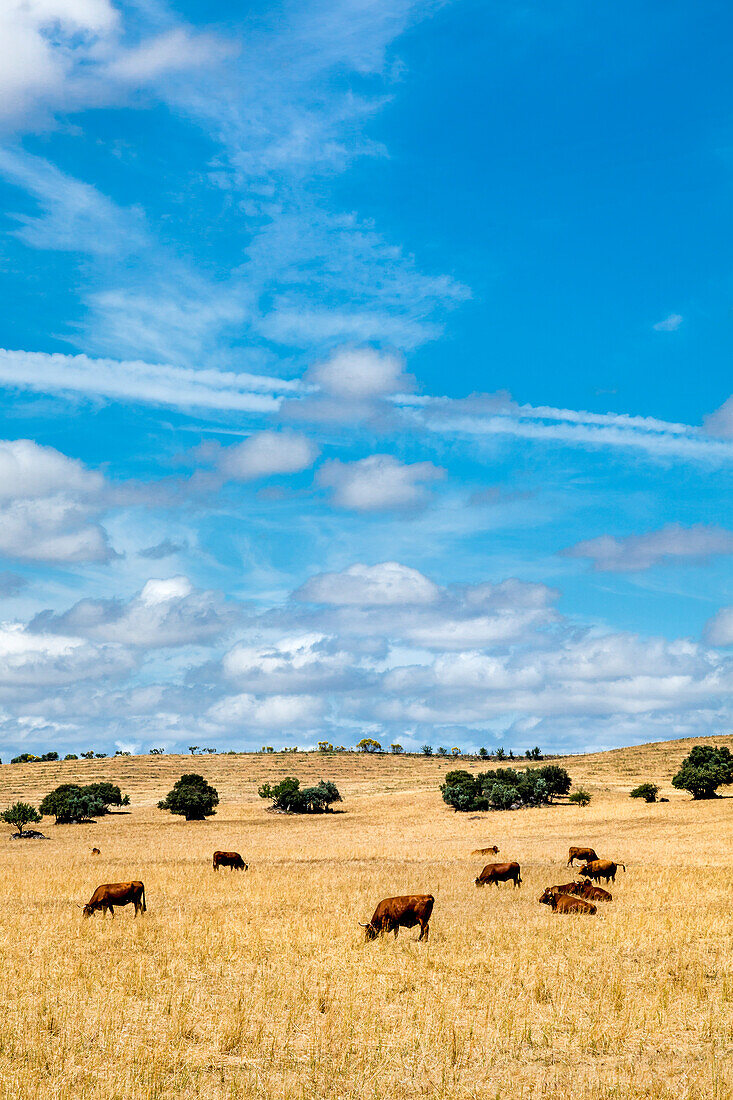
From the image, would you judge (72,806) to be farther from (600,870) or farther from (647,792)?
(600,870)

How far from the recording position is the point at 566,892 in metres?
23.0

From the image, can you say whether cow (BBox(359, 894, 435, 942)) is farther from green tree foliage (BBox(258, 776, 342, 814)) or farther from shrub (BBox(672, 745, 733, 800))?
green tree foliage (BBox(258, 776, 342, 814))

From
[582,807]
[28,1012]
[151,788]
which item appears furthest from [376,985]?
[151,788]

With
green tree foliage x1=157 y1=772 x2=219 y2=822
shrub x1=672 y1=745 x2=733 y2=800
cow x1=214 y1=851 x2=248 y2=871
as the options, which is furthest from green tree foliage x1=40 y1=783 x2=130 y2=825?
shrub x1=672 y1=745 x2=733 y2=800

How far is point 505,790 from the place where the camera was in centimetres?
6950

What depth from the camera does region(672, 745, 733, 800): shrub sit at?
207 feet

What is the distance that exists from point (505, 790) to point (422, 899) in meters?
53.9

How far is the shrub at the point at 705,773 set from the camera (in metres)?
63.2

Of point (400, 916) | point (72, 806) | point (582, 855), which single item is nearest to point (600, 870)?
point (582, 855)

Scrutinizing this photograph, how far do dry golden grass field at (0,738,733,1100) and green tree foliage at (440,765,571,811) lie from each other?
37.7 m

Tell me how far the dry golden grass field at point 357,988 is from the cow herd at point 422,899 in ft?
1.55

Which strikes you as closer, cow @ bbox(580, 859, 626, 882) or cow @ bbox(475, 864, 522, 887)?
cow @ bbox(475, 864, 522, 887)

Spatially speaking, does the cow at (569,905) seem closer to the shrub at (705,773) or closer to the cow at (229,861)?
the cow at (229,861)

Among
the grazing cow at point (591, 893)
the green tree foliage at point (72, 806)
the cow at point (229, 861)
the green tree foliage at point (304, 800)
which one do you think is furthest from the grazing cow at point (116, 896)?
the green tree foliage at point (304, 800)
